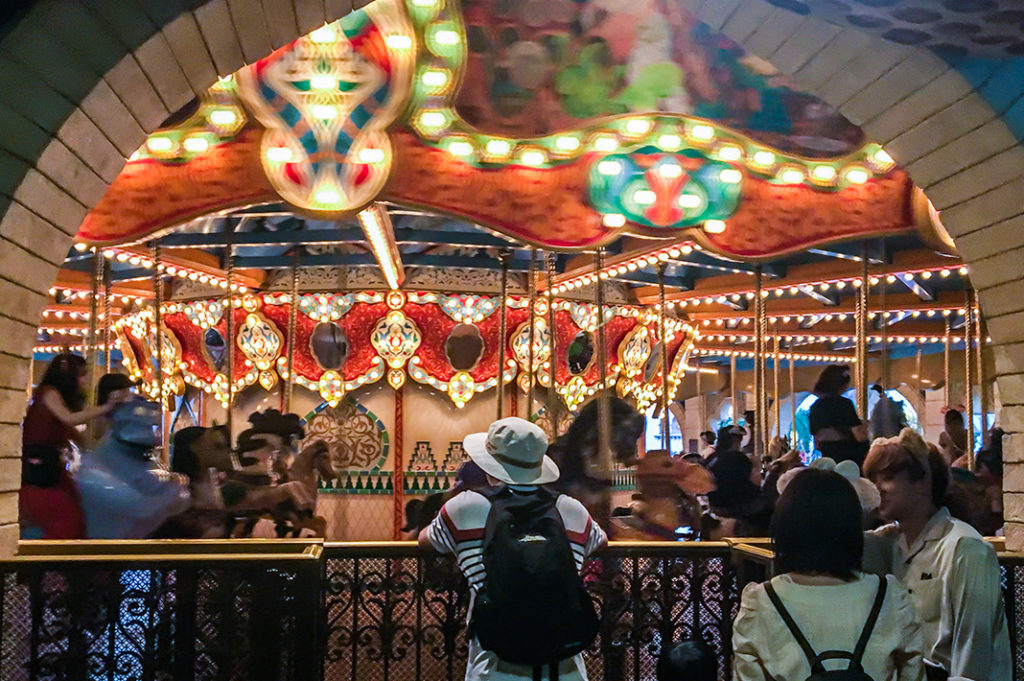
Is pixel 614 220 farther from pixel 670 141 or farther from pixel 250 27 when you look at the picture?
pixel 250 27

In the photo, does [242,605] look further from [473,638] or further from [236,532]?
[236,532]

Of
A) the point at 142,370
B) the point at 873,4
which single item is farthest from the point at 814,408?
the point at 142,370

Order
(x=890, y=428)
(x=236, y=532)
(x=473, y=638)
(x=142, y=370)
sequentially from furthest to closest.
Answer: (x=142, y=370), (x=890, y=428), (x=236, y=532), (x=473, y=638)

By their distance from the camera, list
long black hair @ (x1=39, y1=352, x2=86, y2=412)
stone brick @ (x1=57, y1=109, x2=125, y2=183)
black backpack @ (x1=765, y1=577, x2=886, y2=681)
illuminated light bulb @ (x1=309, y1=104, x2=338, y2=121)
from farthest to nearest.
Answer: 1. illuminated light bulb @ (x1=309, y1=104, x2=338, y2=121)
2. long black hair @ (x1=39, y1=352, x2=86, y2=412)
3. stone brick @ (x1=57, y1=109, x2=125, y2=183)
4. black backpack @ (x1=765, y1=577, x2=886, y2=681)

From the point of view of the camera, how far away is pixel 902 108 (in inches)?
176

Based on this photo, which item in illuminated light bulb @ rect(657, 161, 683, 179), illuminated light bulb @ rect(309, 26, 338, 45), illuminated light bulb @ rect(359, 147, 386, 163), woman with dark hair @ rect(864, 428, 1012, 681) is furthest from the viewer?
illuminated light bulb @ rect(657, 161, 683, 179)

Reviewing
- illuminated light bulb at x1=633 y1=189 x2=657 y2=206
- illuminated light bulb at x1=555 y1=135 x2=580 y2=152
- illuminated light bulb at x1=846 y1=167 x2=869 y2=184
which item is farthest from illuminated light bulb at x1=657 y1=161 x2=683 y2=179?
illuminated light bulb at x1=846 y1=167 x2=869 y2=184

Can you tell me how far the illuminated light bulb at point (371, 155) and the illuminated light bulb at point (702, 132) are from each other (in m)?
1.97

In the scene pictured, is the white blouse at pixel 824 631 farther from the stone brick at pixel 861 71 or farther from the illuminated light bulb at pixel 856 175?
the illuminated light bulb at pixel 856 175

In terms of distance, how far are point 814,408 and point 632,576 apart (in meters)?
1.83

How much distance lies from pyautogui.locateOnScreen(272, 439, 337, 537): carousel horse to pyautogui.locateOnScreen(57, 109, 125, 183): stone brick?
3.87 metres

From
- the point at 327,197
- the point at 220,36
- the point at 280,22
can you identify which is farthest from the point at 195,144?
the point at 220,36

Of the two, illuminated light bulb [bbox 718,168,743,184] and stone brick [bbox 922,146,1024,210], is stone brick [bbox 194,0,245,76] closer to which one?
stone brick [bbox 922,146,1024,210]

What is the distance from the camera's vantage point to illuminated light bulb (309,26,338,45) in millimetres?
5977
